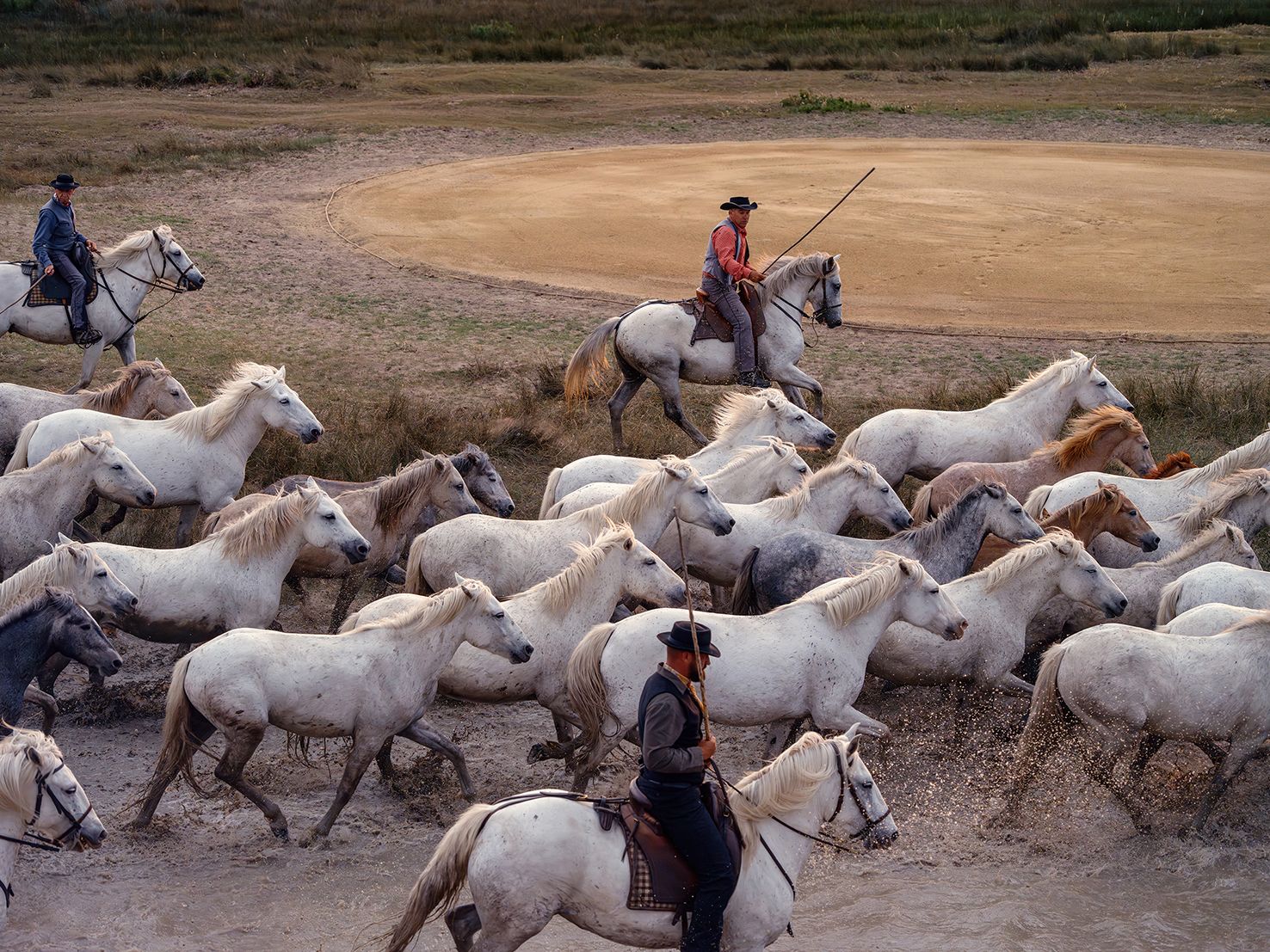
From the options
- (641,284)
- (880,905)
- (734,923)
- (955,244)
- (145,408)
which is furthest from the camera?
(955,244)

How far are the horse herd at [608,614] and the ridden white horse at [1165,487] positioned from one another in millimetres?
22

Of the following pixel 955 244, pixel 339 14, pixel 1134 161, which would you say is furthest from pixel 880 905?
pixel 339 14

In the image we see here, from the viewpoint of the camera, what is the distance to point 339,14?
40688 millimetres

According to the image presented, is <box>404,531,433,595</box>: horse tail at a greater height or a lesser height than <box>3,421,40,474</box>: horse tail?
lesser

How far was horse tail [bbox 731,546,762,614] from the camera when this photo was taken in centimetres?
936

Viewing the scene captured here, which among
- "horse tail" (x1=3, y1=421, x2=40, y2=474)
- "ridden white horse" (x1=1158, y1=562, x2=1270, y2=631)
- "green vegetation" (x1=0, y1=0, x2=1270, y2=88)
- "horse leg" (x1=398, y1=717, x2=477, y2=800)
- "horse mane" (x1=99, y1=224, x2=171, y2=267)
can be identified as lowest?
"horse leg" (x1=398, y1=717, x2=477, y2=800)

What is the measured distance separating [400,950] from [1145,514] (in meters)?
6.91

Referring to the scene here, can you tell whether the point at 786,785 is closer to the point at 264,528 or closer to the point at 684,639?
the point at 684,639

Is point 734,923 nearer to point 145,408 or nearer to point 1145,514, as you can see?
point 1145,514

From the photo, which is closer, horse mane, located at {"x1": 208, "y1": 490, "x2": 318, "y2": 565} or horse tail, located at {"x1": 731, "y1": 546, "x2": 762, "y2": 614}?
horse mane, located at {"x1": 208, "y1": 490, "x2": 318, "y2": 565}

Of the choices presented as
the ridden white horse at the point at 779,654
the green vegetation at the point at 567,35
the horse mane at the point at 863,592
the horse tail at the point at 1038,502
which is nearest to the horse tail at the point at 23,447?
the ridden white horse at the point at 779,654

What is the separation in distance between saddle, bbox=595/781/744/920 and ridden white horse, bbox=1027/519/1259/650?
14.1 feet

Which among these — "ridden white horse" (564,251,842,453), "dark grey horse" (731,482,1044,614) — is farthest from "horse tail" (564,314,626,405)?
"dark grey horse" (731,482,1044,614)

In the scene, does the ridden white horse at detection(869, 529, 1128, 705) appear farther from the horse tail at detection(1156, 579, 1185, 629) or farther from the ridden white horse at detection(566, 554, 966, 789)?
the ridden white horse at detection(566, 554, 966, 789)
